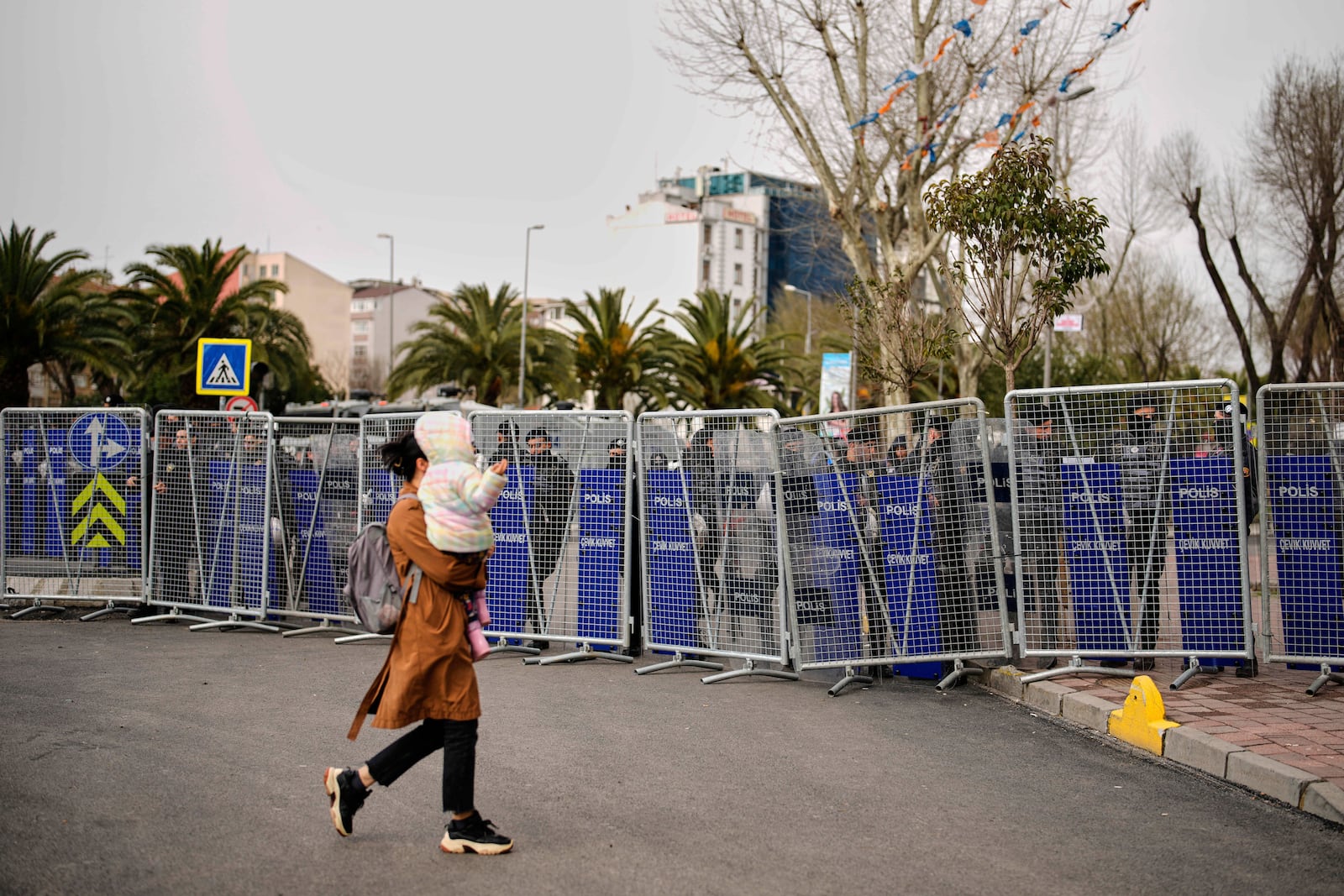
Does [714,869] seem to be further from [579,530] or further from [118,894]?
[579,530]

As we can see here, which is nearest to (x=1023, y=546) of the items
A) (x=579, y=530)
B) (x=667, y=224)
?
(x=579, y=530)

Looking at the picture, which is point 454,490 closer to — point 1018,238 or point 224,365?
point 1018,238

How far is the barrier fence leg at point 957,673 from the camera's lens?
342 inches

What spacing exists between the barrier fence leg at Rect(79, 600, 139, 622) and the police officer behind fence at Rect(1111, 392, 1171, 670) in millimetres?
9368

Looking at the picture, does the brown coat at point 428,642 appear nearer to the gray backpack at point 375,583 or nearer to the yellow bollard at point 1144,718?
the gray backpack at point 375,583

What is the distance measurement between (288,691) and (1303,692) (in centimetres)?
678

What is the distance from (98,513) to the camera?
38.8ft

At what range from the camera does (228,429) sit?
11328 millimetres

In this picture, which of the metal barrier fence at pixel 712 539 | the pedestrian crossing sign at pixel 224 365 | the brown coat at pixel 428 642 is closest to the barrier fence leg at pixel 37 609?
the pedestrian crossing sign at pixel 224 365

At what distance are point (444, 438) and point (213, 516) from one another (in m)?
7.29

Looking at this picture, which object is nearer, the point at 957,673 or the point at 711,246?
the point at 957,673

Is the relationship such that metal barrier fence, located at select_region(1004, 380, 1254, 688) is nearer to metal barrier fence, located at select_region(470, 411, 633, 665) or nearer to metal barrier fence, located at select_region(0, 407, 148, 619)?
metal barrier fence, located at select_region(470, 411, 633, 665)

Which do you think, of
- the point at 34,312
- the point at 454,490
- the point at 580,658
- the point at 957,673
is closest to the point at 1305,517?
the point at 957,673

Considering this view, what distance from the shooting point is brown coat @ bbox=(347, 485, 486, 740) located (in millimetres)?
4828
